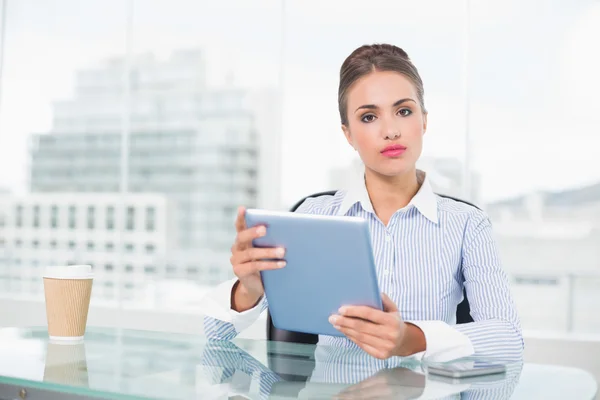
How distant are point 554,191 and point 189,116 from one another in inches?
327

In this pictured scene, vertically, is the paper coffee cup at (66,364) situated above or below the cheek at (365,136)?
below

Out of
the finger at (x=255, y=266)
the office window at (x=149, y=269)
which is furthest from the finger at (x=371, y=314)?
the office window at (x=149, y=269)

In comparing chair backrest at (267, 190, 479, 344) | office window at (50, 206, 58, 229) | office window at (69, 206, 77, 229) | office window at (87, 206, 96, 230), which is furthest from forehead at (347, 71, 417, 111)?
office window at (69, 206, 77, 229)

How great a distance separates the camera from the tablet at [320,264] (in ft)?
3.68

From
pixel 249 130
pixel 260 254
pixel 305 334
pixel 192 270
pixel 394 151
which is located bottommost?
pixel 192 270

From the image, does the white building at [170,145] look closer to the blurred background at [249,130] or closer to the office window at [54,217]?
the blurred background at [249,130]

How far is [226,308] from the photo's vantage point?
1.49m

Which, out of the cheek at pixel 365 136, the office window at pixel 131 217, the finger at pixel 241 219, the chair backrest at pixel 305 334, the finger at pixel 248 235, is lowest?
the office window at pixel 131 217

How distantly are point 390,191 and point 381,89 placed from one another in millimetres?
256

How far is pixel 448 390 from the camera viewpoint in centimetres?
102

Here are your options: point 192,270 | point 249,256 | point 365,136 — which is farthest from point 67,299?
point 192,270

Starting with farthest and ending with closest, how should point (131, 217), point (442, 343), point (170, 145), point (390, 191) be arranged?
point (131, 217)
point (170, 145)
point (390, 191)
point (442, 343)

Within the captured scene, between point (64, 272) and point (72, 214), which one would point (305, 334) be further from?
point (72, 214)

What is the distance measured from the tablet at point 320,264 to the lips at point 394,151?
0.46 m
